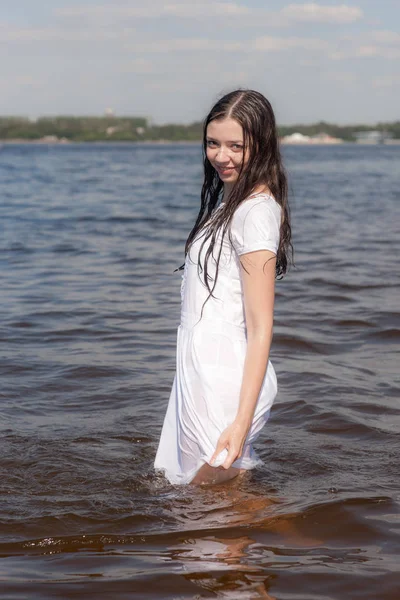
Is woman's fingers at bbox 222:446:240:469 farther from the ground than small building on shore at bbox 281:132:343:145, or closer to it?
closer to it

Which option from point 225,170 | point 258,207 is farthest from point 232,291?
point 225,170

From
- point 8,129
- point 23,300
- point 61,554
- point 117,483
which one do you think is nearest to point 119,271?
point 23,300

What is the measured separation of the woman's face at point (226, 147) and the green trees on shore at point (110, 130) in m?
143

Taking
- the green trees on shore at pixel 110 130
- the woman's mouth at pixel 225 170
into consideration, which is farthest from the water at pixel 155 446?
the green trees on shore at pixel 110 130

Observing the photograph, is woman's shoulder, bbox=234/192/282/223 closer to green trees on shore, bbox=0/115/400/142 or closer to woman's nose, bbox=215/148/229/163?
woman's nose, bbox=215/148/229/163

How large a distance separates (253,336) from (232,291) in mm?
223

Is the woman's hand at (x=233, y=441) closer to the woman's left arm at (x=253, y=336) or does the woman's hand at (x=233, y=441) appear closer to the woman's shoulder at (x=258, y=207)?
the woman's left arm at (x=253, y=336)

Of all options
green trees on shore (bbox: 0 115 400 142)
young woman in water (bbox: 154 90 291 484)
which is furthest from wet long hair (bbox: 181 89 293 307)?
green trees on shore (bbox: 0 115 400 142)

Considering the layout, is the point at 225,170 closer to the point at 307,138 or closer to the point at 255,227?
the point at 255,227

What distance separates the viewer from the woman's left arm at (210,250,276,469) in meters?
3.27

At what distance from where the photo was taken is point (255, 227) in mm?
3264

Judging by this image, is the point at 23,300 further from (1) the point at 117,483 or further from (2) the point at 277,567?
(2) the point at 277,567

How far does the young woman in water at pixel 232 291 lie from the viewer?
3312 mm

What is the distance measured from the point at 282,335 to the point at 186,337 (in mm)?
4656
